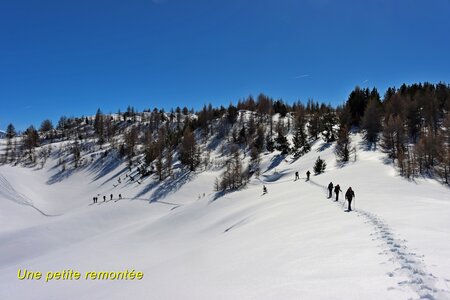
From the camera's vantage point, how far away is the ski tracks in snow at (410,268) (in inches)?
272

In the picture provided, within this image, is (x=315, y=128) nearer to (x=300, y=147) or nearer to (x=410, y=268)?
(x=300, y=147)

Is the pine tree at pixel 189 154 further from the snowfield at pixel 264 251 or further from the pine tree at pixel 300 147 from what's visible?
the snowfield at pixel 264 251

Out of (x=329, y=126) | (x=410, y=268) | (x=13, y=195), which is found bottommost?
(x=13, y=195)

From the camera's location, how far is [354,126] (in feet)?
292

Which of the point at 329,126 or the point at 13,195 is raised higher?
the point at 329,126

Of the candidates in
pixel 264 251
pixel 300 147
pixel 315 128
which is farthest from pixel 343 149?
pixel 264 251

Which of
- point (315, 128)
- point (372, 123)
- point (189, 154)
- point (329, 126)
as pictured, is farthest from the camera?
point (315, 128)

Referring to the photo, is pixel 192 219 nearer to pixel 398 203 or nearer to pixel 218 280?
pixel 398 203

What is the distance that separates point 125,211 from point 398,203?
148 ft

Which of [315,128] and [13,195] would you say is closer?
[13,195]

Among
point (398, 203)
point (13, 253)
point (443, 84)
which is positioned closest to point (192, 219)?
point (13, 253)

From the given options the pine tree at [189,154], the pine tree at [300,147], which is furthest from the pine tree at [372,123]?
the pine tree at [189,154]

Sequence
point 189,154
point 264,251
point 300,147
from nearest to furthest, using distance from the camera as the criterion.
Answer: point 264,251 < point 189,154 < point 300,147

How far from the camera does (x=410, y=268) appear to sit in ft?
27.8
